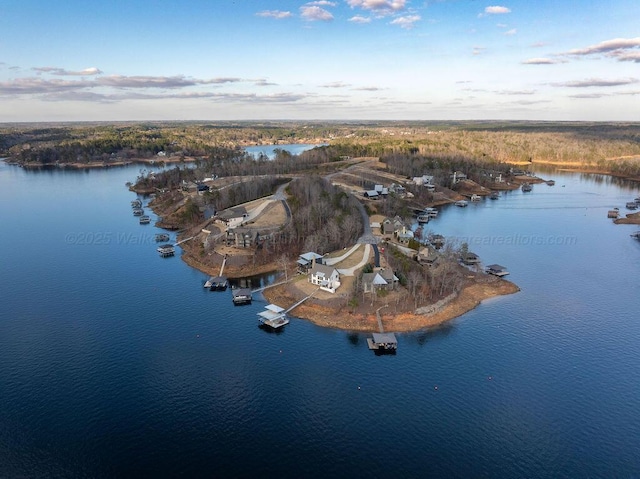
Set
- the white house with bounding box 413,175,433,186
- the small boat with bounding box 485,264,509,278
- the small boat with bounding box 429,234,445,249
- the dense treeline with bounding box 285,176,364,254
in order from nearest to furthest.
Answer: the small boat with bounding box 485,264,509,278, the dense treeline with bounding box 285,176,364,254, the small boat with bounding box 429,234,445,249, the white house with bounding box 413,175,433,186

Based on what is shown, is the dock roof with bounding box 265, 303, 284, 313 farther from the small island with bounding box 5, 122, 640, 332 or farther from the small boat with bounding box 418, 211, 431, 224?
the small boat with bounding box 418, 211, 431, 224

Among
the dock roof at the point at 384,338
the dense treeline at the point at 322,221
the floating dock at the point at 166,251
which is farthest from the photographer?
the floating dock at the point at 166,251

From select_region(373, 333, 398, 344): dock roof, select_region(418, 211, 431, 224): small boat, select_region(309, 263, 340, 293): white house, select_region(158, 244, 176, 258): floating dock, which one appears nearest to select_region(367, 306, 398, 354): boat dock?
select_region(373, 333, 398, 344): dock roof

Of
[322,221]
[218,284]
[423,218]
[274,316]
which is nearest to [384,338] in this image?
[274,316]

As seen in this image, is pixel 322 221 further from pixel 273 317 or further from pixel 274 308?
pixel 273 317

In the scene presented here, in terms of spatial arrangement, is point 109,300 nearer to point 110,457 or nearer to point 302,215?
point 110,457

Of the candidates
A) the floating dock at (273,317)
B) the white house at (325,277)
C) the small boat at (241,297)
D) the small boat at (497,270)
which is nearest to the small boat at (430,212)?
the small boat at (497,270)

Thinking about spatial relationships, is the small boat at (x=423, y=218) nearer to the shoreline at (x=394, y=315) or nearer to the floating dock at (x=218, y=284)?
the shoreline at (x=394, y=315)
